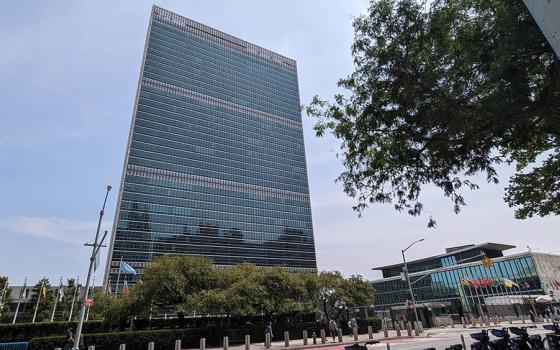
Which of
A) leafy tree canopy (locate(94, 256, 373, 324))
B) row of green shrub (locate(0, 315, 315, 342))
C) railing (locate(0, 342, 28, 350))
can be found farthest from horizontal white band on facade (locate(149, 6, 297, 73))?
railing (locate(0, 342, 28, 350))

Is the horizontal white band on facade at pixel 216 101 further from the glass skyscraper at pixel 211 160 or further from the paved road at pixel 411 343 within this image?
the paved road at pixel 411 343

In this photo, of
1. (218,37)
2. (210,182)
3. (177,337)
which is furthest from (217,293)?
(218,37)

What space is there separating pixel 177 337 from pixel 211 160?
339ft

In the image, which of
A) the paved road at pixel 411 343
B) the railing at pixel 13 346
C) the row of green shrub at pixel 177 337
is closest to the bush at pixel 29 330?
the railing at pixel 13 346

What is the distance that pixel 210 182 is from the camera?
12406 centimetres

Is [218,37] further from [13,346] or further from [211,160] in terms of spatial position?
[13,346]

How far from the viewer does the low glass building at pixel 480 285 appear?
47.7 metres

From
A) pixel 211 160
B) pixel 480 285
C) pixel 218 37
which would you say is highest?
pixel 218 37

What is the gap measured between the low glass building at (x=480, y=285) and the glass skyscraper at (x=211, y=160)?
55271 millimetres

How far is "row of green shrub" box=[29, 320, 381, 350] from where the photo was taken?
23.3 meters

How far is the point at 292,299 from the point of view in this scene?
34656 millimetres

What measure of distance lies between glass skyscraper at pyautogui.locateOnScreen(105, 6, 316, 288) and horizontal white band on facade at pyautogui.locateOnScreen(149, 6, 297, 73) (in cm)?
53

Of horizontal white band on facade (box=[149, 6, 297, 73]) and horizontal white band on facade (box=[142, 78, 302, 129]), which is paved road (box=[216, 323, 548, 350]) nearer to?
horizontal white band on facade (box=[142, 78, 302, 129])

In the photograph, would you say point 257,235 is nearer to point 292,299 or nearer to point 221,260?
point 221,260
